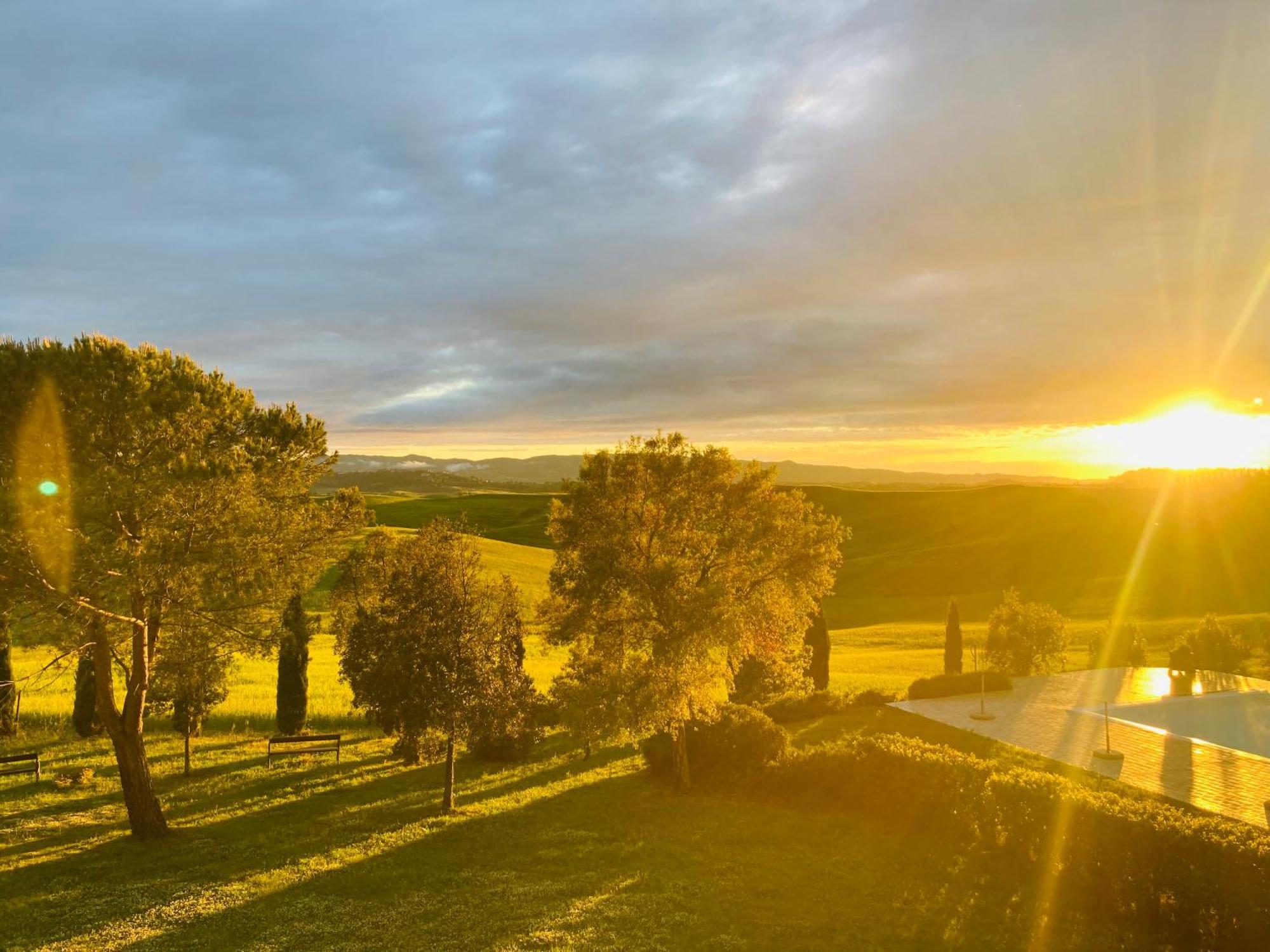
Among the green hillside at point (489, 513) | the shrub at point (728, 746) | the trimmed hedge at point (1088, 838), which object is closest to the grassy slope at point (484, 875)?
the trimmed hedge at point (1088, 838)

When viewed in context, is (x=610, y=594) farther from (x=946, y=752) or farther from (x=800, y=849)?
(x=946, y=752)

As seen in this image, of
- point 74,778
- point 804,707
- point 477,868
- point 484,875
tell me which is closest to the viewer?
point 484,875

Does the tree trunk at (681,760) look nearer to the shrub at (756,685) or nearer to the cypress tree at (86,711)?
the shrub at (756,685)

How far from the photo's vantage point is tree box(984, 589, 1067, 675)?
3938 cm

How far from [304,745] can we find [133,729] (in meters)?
10.4

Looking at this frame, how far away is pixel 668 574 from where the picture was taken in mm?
20531

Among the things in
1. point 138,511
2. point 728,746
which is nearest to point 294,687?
point 138,511

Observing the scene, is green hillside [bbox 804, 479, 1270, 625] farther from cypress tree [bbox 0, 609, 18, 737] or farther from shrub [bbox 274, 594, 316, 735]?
cypress tree [bbox 0, 609, 18, 737]

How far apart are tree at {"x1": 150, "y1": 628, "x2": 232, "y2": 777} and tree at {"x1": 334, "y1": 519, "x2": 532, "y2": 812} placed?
3.63m

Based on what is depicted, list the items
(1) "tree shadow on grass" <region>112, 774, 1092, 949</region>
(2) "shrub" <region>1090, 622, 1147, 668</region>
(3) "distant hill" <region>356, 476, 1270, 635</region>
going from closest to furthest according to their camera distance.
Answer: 1. (1) "tree shadow on grass" <region>112, 774, 1092, 949</region>
2. (2) "shrub" <region>1090, 622, 1147, 668</region>
3. (3) "distant hill" <region>356, 476, 1270, 635</region>

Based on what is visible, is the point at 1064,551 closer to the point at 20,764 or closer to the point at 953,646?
the point at 953,646

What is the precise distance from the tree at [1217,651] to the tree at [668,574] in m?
32.5

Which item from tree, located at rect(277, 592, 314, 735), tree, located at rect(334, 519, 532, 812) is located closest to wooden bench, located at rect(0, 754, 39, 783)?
tree, located at rect(277, 592, 314, 735)

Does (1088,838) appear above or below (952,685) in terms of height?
above
